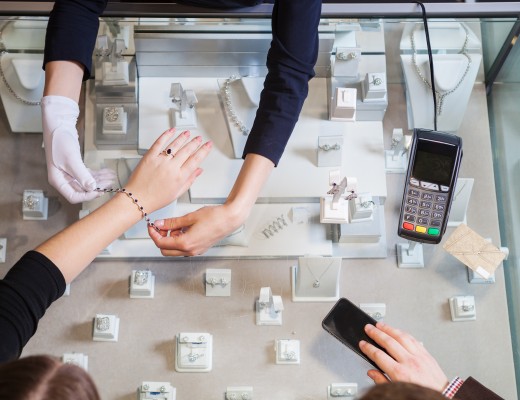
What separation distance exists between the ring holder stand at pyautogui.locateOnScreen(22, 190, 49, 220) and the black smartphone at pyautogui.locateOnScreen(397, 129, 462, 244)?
26.0 inches

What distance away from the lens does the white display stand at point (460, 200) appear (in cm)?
125

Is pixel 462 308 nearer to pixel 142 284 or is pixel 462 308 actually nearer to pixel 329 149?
pixel 329 149

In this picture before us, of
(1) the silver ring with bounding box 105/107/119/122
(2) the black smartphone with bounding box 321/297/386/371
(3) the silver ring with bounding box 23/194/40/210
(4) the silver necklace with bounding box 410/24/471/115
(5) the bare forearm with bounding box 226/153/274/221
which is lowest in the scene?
(2) the black smartphone with bounding box 321/297/386/371

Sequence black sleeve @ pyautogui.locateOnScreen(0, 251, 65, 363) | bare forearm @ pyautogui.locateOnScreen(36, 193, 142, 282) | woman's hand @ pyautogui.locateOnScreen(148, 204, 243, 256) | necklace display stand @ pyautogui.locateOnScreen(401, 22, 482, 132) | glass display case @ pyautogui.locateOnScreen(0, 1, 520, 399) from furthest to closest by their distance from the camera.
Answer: necklace display stand @ pyautogui.locateOnScreen(401, 22, 482, 132) → glass display case @ pyautogui.locateOnScreen(0, 1, 520, 399) → woman's hand @ pyautogui.locateOnScreen(148, 204, 243, 256) → bare forearm @ pyautogui.locateOnScreen(36, 193, 142, 282) → black sleeve @ pyautogui.locateOnScreen(0, 251, 65, 363)

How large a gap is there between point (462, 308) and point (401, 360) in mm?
218

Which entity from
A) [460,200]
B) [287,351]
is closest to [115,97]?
[287,351]

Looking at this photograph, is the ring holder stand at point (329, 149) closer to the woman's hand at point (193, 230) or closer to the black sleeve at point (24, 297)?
the woman's hand at point (193, 230)

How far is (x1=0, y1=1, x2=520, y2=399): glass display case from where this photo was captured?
3.96 ft

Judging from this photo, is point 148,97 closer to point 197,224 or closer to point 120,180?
point 120,180

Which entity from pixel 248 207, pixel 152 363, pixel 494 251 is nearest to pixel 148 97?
pixel 248 207

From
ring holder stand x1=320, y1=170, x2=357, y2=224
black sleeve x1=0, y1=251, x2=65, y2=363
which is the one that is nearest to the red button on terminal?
ring holder stand x1=320, y1=170, x2=357, y2=224

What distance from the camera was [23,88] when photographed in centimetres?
134

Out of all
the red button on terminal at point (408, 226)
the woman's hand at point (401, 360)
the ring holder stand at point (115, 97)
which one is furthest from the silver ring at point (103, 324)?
the red button on terminal at point (408, 226)

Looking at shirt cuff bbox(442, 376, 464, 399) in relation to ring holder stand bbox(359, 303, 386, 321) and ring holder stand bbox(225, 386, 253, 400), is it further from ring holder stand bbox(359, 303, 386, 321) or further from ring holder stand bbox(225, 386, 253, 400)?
ring holder stand bbox(225, 386, 253, 400)
